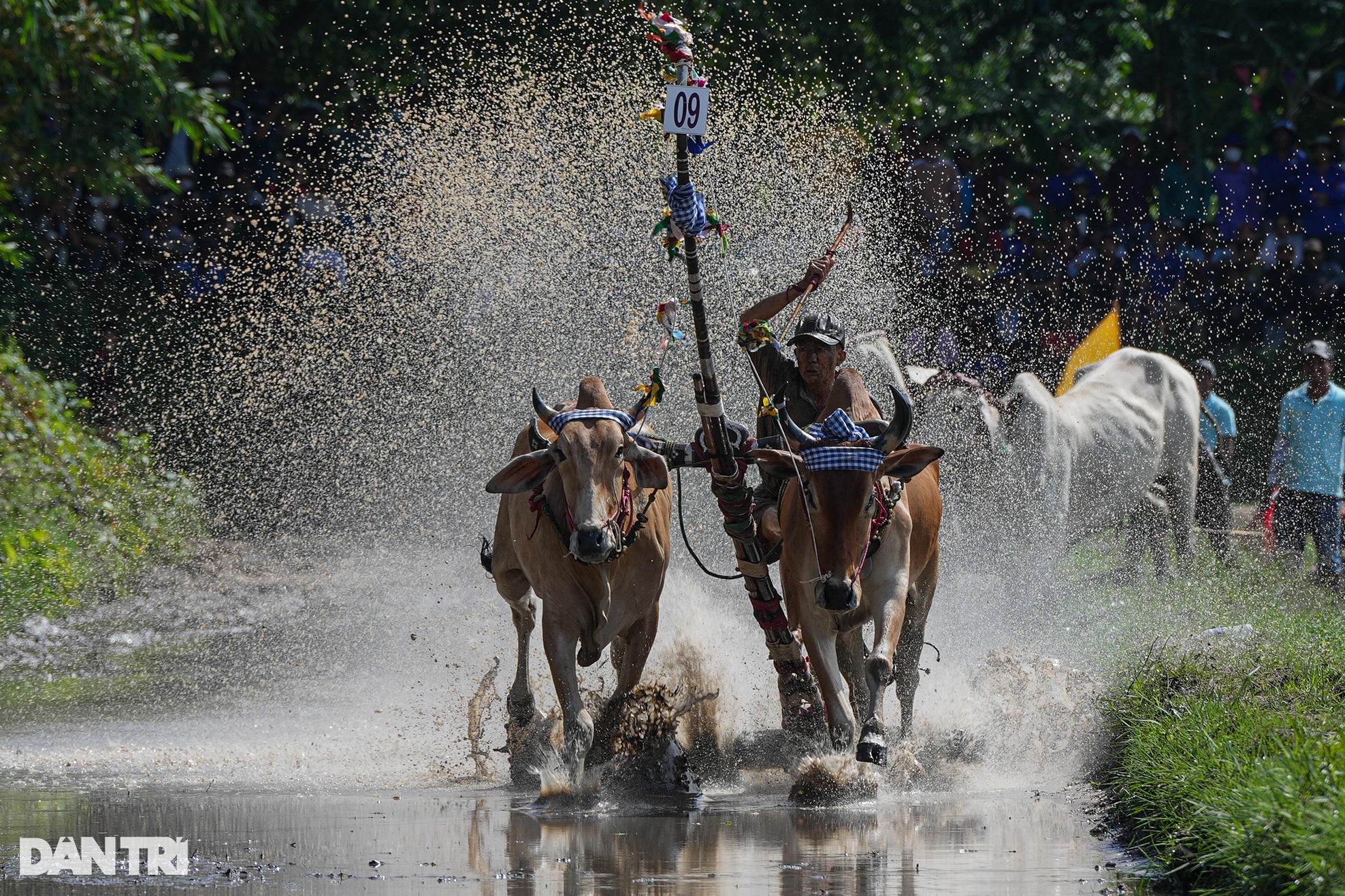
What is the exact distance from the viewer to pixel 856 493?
7.03 m

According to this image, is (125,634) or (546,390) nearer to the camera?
(125,634)

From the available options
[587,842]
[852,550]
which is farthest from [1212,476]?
[587,842]

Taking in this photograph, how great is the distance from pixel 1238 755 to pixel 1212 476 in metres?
9.11

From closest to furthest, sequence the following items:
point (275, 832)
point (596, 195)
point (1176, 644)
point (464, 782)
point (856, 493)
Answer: point (275, 832)
point (856, 493)
point (464, 782)
point (1176, 644)
point (596, 195)

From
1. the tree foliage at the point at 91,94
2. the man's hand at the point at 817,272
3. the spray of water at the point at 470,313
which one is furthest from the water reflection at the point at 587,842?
the tree foliage at the point at 91,94

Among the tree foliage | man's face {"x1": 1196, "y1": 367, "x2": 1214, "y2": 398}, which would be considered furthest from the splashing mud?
man's face {"x1": 1196, "y1": 367, "x2": 1214, "y2": 398}

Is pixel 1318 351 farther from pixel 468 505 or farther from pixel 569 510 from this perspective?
pixel 569 510

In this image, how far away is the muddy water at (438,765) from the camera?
5.84 metres

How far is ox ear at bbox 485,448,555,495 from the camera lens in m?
7.30

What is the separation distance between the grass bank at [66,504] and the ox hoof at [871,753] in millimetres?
7141

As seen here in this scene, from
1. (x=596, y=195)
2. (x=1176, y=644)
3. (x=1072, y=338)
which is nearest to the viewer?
(x=1176, y=644)

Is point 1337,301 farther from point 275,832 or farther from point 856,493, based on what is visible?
point 275,832

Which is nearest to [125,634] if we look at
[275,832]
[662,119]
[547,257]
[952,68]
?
[547,257]

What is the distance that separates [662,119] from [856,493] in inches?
68.4
